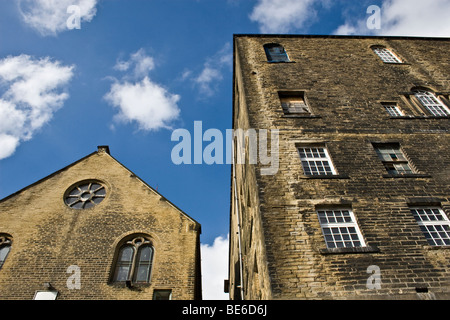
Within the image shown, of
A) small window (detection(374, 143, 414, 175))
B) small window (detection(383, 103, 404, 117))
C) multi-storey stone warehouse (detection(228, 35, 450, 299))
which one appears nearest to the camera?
multi-storey stone warehouse (detection(228, 35, 450, 299))

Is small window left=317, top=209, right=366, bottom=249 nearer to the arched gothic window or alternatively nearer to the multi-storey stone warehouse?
the multi-storey stone warehouse

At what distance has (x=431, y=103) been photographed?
14000mm

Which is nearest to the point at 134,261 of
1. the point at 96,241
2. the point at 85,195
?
the point at 96,241

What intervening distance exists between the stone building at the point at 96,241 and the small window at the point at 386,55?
14328 mm

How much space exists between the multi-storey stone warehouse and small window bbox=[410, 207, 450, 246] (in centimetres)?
3

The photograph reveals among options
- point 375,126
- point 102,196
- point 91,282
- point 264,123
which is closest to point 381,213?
point 375,126

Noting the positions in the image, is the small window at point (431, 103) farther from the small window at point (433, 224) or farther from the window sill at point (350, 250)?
the window sill at point (350, 250)

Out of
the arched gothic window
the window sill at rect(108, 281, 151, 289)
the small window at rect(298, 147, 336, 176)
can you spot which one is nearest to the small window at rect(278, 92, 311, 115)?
the small window at rect(298, 147, 336, 176)

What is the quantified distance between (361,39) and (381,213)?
1456cm

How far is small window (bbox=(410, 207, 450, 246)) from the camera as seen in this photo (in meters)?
8.39

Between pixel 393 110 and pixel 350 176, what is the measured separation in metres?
5.47

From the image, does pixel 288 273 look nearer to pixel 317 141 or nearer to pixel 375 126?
pixel 317 141

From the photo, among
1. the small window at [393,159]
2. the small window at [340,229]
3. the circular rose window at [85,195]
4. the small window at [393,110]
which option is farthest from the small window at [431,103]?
the circular rose window at [85,195]

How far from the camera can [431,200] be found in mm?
9203
